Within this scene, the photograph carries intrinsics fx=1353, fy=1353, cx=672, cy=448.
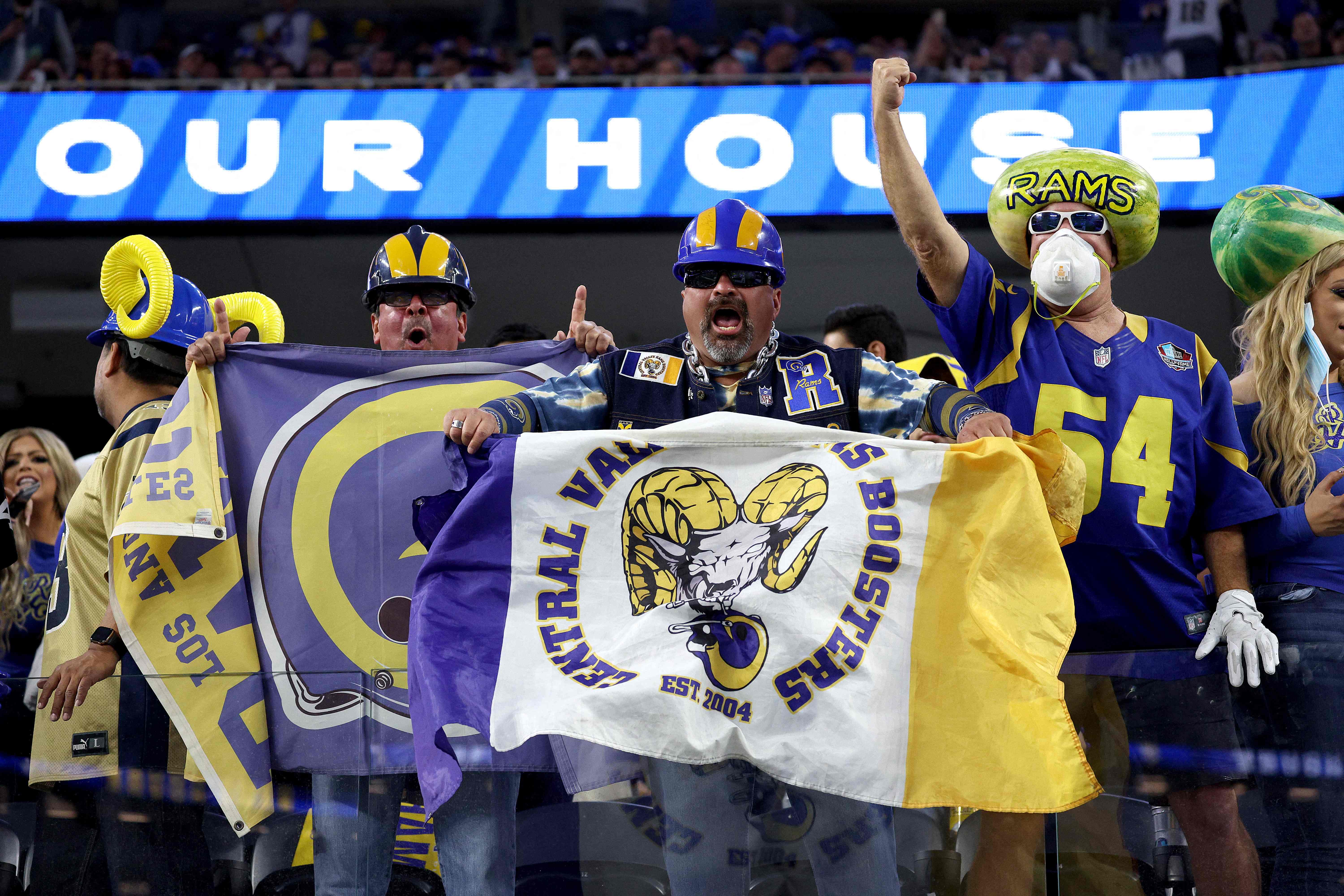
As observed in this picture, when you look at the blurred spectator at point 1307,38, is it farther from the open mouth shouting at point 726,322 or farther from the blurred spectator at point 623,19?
the open mouth shouting at point 726,322

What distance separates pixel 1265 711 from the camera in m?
2.84

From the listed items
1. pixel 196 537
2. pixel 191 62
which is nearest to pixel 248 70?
pixel 191 62

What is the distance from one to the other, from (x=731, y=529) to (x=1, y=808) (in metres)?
1.71

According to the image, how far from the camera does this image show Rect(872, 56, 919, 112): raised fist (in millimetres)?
2994

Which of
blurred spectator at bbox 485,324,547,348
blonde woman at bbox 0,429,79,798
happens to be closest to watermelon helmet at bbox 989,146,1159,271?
blurred spectator at bbox 485,324,547,348

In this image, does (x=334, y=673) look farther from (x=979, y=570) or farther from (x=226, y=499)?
(x=979, y=570)

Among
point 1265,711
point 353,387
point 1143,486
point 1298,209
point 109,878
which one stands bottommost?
point 109,878

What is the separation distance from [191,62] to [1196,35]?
766 centimetres

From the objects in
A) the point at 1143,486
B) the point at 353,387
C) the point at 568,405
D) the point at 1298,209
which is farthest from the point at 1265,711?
the point at 353,387

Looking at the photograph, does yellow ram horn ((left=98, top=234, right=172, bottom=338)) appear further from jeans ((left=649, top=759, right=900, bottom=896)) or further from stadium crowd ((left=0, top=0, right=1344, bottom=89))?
stadium crowd ((left=0, top=0, right=1344, bottom=89))

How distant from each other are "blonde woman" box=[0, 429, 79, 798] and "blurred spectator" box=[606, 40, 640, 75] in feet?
21.2

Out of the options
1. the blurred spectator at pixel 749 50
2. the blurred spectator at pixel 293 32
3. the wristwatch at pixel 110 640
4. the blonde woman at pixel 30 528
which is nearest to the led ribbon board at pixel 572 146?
the blurred spectator at pixel 749 50

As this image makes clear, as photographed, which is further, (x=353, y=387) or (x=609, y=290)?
(x=609, y=290)

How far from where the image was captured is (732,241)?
120 inches
